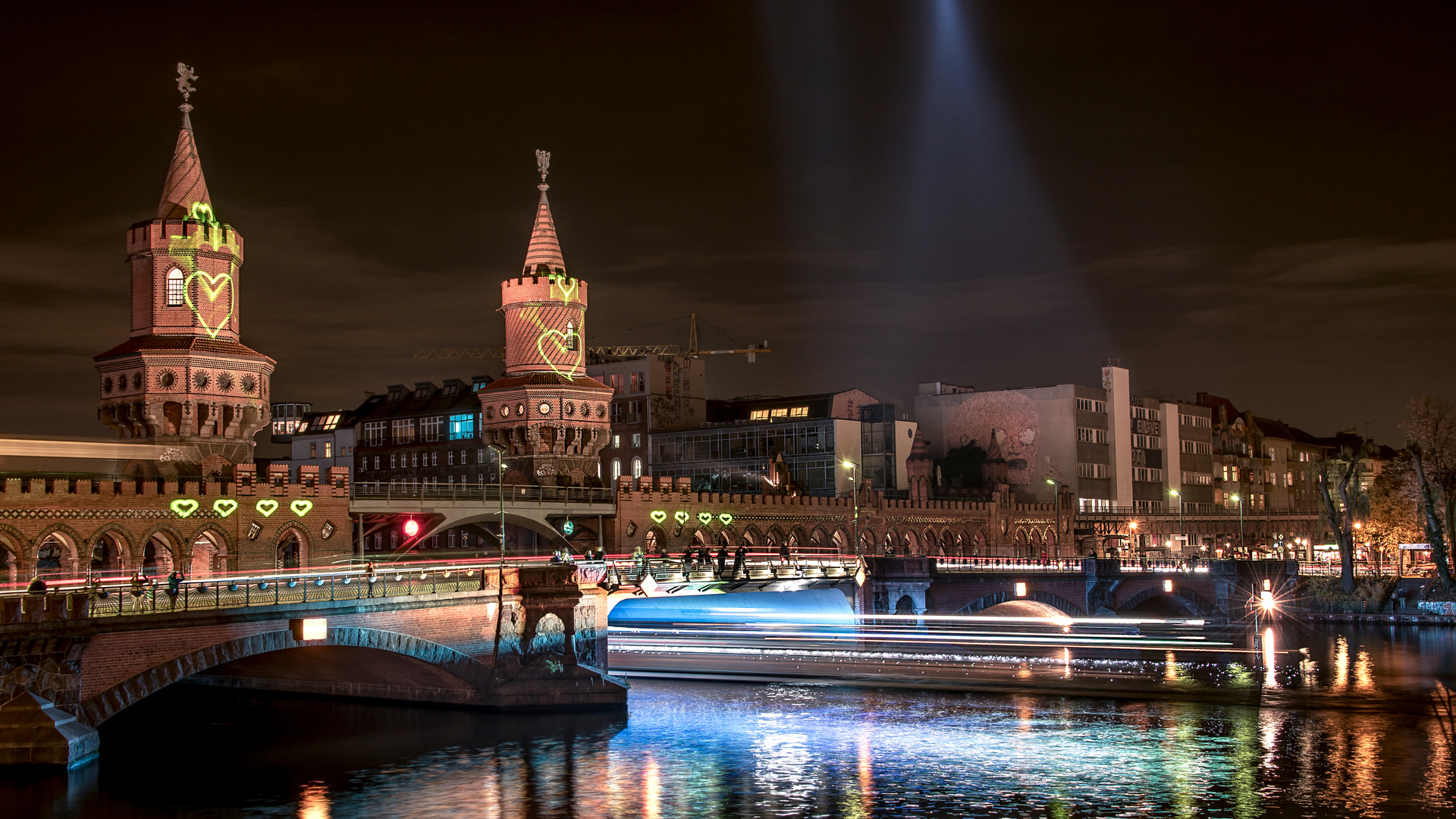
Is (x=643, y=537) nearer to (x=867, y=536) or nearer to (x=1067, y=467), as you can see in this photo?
(x=867, y=536)

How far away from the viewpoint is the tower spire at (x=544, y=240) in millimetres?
98938

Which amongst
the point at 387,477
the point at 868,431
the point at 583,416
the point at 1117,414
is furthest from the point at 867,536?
the point at 387,477

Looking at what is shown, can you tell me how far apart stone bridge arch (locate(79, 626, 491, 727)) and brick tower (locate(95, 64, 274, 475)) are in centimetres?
2884

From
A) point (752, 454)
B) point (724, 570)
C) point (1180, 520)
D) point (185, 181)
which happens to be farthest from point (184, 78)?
point (1180, 520)

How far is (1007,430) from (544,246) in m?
68.6

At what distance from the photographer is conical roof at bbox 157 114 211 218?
77688mm

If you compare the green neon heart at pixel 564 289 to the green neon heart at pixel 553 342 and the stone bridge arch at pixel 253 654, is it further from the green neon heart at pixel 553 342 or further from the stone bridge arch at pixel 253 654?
the stone bridge arch at pixel 253 654

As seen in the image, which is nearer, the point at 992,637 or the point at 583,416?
the point at 992,637

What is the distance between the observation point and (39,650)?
38.0 m

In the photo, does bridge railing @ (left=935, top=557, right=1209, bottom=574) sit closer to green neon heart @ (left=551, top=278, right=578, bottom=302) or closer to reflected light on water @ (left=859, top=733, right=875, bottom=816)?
green neon heart @ (left=551, top=278, right=578, bottom=302)

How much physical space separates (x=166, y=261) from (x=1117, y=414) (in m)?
107

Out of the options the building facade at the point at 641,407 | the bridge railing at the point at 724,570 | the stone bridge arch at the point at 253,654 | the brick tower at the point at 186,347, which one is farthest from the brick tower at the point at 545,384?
the building facade at the point at 641,407

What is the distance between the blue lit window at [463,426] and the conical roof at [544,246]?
5299 centimetres

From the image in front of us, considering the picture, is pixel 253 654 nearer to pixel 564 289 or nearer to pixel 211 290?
pixel 211 290
